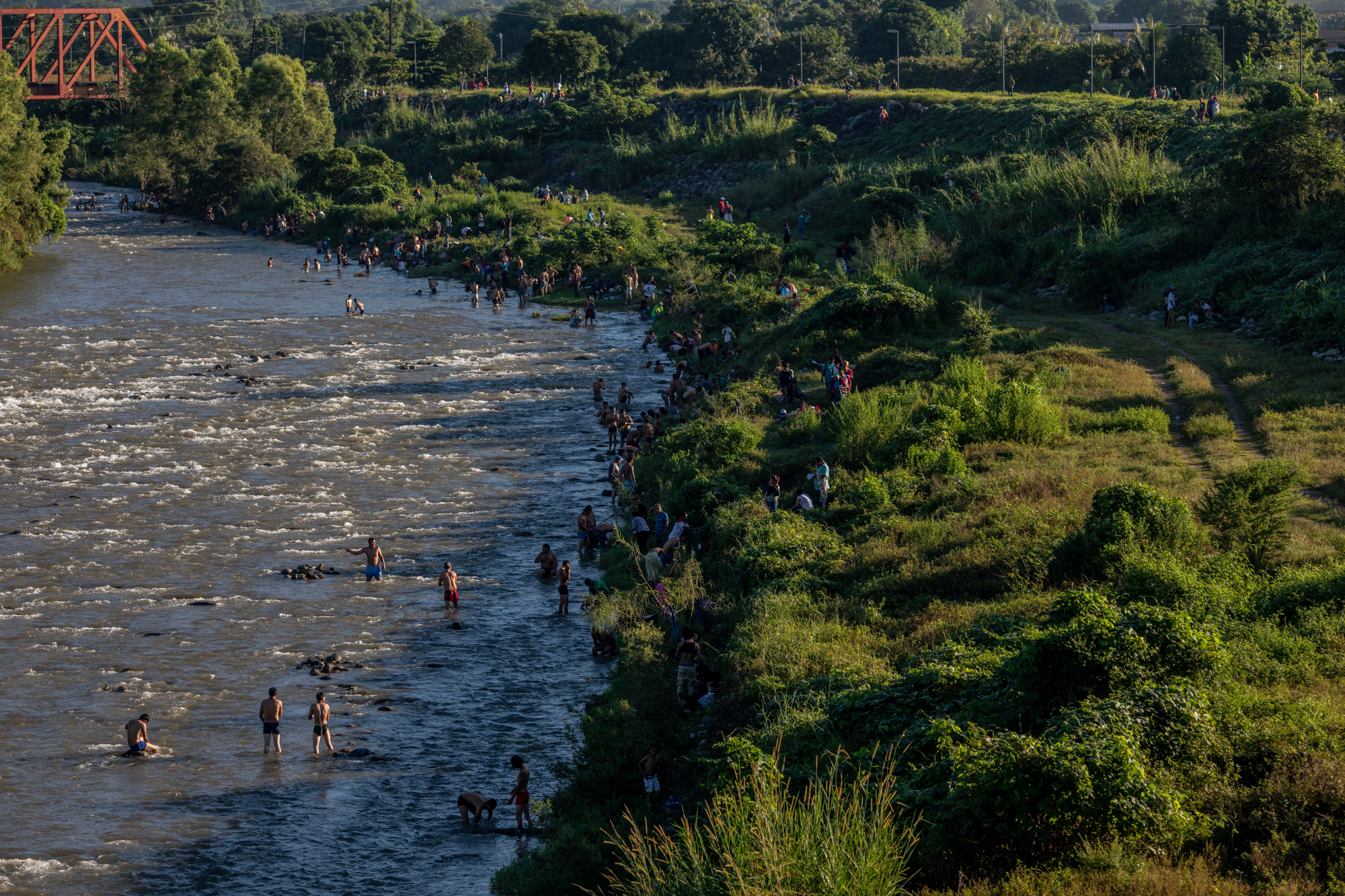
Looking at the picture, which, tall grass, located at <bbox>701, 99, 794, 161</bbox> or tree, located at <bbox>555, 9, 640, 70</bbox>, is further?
tree, located at <bbox>555, 9, 640, 70</bbox>

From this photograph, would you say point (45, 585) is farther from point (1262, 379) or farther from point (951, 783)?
point (1262, 379)

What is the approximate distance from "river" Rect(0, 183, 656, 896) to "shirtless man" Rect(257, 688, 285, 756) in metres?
0.20

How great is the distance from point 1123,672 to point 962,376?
669 inches

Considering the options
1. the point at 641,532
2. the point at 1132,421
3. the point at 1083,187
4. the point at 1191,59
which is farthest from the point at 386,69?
the point at 1132,421

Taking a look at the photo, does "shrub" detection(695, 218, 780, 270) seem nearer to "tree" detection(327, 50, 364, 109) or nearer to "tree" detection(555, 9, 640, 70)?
"tree" detection(555, 9, 640, 70)

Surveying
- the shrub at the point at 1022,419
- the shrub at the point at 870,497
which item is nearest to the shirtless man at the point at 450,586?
the shrub at the point at 870,497

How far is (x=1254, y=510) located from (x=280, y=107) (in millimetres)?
80542

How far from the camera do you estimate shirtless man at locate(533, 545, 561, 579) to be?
24.9 m

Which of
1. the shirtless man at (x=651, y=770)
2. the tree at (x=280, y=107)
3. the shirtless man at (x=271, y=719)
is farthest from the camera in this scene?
the tree at (x=280, y=107)

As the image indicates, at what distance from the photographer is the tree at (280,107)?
279 ft

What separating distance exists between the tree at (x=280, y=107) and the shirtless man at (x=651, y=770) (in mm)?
77332

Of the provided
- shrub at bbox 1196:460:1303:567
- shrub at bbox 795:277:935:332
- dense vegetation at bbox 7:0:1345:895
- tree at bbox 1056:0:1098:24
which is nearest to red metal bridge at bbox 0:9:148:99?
dense vegetation at bbox 7:0:1345:895

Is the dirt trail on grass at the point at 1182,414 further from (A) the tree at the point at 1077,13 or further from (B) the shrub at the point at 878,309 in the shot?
(A) the tree at the point at 1077,13

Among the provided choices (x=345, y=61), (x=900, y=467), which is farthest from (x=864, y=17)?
(x=900, y=467)
